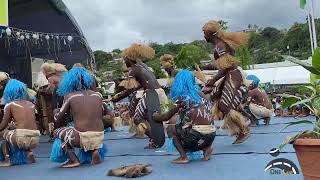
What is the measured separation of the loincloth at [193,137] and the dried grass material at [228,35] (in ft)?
4.42

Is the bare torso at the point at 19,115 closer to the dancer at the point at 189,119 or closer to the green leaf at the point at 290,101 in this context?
the dancer at the point at 189,119

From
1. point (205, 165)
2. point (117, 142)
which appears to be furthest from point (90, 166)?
point (117, 142)

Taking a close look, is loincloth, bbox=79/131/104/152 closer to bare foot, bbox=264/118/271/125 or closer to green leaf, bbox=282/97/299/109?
green leaf, bbox=282/97/299/109

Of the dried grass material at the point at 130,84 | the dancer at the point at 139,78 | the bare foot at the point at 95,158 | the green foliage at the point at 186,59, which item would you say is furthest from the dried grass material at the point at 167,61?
the bare foot at the point at 95,158

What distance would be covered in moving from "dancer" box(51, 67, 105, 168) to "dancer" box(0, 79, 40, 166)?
534 millimetres

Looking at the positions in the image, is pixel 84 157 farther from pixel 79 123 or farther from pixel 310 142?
pixel 310 142

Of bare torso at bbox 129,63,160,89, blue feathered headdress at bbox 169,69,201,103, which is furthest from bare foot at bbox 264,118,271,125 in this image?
blue feathered headdress at bbox 169,69,201,103

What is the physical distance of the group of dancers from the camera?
4.27 metres

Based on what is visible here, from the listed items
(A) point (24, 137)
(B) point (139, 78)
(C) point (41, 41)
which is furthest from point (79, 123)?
(C) point (41, 41)

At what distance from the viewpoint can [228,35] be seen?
5.25m

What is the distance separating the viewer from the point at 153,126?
553 centimetres

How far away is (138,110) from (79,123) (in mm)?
1336

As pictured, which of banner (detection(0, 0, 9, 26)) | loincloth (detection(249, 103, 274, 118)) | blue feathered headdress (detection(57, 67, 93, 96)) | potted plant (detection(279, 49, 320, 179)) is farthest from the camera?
loincloth (detection(249, 103, 274, 118))

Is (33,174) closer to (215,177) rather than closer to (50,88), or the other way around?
(215,177)
